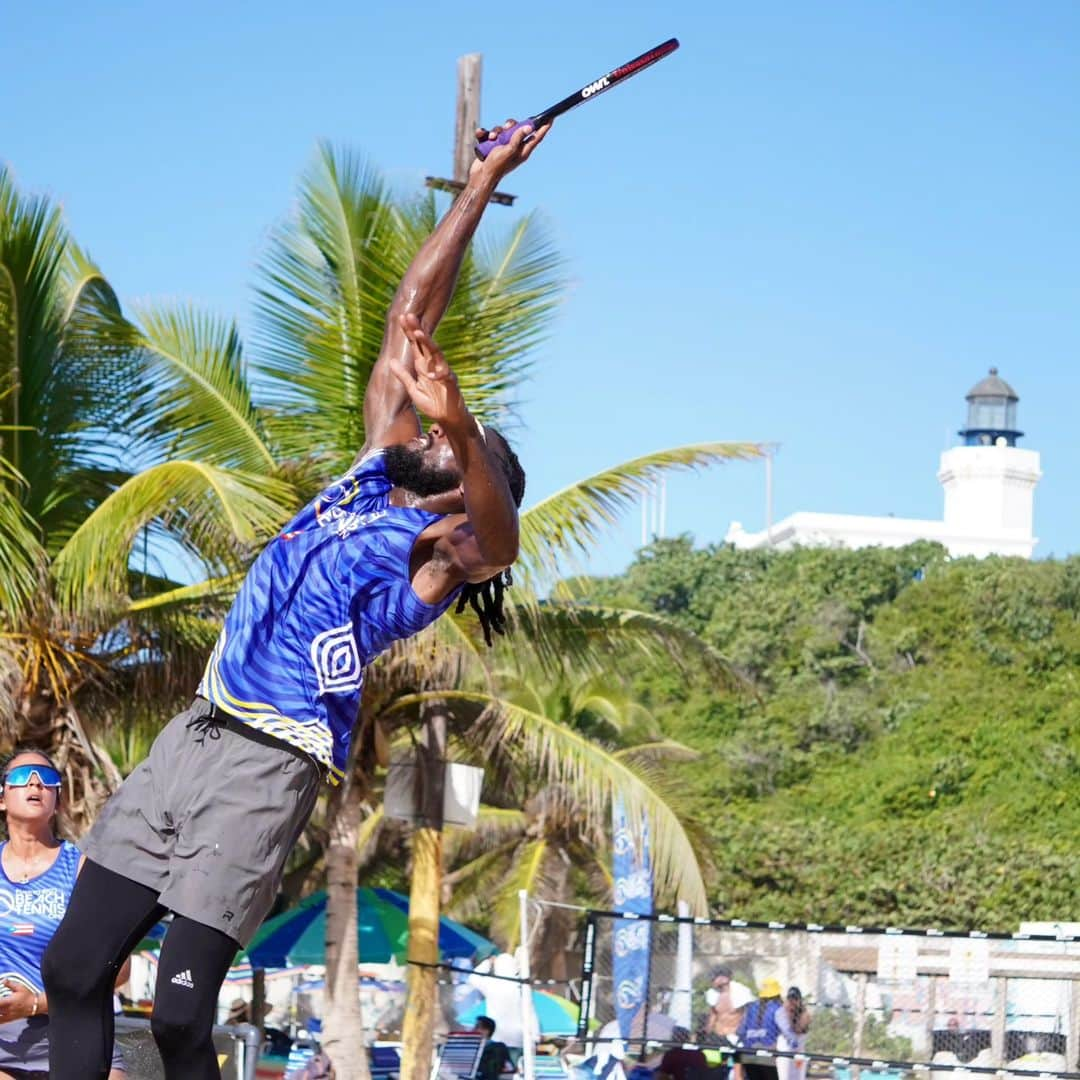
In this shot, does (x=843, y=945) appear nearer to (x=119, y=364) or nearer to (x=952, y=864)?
(x=119, y=364)

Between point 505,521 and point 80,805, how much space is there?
9.55 meters

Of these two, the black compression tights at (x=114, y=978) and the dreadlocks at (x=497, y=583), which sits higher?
the dreadlocks at (x=497, y=583)

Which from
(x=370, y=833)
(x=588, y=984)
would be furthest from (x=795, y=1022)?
(x=370, y=833)

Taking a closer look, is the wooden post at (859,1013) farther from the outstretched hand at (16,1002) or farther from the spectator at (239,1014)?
the spectator at (239,1014)

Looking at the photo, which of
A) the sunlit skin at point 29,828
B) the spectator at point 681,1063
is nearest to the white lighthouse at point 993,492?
the spectator at point 681,1063

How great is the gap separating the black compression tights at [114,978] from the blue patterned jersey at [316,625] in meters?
0.40

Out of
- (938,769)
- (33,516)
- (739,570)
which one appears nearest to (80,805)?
(33,516)

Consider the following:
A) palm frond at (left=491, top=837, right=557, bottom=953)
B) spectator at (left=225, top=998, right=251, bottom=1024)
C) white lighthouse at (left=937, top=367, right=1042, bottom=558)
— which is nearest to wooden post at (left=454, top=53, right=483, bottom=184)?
spectator at (left=225, top=998, right=251, bottom=1024)

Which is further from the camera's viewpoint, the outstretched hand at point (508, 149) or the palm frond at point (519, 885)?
the palm frond at point (519, 885)

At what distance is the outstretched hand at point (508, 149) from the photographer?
12.9 ft

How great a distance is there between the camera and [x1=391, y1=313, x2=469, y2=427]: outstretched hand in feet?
10.3

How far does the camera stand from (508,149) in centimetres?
392

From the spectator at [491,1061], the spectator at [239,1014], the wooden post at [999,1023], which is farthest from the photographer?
the spectator at [239,1014]

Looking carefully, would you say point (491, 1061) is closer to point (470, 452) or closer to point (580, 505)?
point (580, 505)
